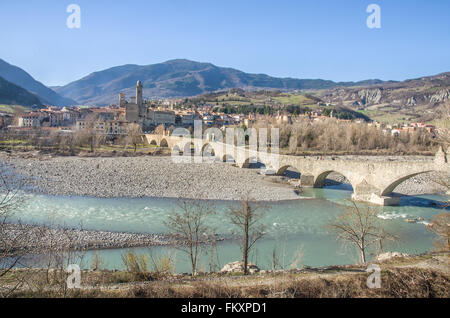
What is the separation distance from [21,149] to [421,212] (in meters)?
46.6

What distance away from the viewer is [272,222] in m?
16.5

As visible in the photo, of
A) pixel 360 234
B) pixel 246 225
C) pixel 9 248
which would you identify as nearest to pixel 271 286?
pixel 246 225

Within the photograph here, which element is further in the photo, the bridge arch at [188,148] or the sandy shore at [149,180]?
the bridge arch at [188,148]

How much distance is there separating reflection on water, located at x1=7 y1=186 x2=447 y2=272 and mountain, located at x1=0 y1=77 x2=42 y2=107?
10518 centimetres

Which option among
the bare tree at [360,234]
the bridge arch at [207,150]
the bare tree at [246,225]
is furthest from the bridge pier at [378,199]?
the bridge arch at [207,150]

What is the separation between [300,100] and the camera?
437 feet

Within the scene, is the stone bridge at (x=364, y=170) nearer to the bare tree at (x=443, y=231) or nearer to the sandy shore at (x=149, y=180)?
the sandy shore at (x=149, y=180)

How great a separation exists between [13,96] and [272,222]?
120 m

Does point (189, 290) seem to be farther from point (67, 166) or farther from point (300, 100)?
point (300, 100)

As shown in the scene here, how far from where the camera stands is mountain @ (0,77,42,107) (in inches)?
4161

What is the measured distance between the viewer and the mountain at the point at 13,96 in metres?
106

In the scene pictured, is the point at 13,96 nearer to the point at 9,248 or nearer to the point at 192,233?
the point at 192,233

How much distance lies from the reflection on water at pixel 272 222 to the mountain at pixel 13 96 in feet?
345

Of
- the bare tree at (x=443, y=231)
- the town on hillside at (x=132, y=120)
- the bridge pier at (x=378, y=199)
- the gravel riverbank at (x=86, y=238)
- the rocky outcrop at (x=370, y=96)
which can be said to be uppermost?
the rocky outcrop at (x=370, y=96)
